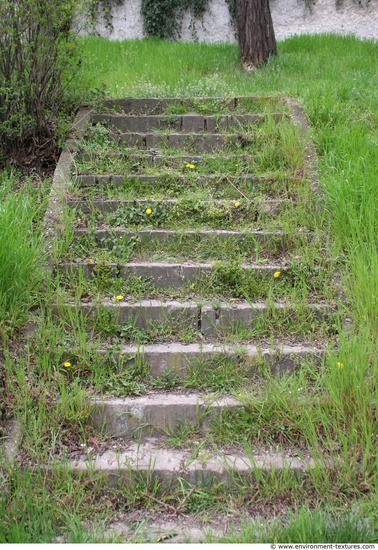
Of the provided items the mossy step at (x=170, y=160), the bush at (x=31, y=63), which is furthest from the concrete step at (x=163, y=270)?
the bush at (x=31, y=63)

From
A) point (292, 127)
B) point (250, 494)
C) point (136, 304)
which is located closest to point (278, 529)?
point (250, 494)

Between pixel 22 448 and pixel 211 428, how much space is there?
110cm

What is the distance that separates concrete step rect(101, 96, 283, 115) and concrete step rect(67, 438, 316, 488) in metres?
4.20

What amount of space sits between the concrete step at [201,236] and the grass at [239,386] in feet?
0.26

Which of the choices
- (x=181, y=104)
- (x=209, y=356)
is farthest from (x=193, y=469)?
(x=181, y=104)

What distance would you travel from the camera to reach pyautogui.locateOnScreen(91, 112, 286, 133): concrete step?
20.5 feet

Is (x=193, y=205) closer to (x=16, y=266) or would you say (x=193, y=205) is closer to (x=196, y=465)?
(x=16, y=266)

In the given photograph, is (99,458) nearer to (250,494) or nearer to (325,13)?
(250,494)

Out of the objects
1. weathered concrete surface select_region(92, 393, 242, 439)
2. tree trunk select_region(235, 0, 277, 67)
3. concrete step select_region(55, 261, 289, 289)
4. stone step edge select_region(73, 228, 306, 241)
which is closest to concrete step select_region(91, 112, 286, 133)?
stone step edge select_region(73, 228, 306, 241)

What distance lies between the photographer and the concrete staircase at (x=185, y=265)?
11.6 feet

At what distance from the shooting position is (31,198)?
495 centimetres

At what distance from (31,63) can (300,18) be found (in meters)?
8.20

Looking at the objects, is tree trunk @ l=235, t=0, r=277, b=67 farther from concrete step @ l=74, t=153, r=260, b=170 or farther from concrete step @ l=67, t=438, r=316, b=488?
concrete step @ l=67, t=438, r=316, b=488

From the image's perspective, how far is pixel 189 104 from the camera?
21.8 ft
